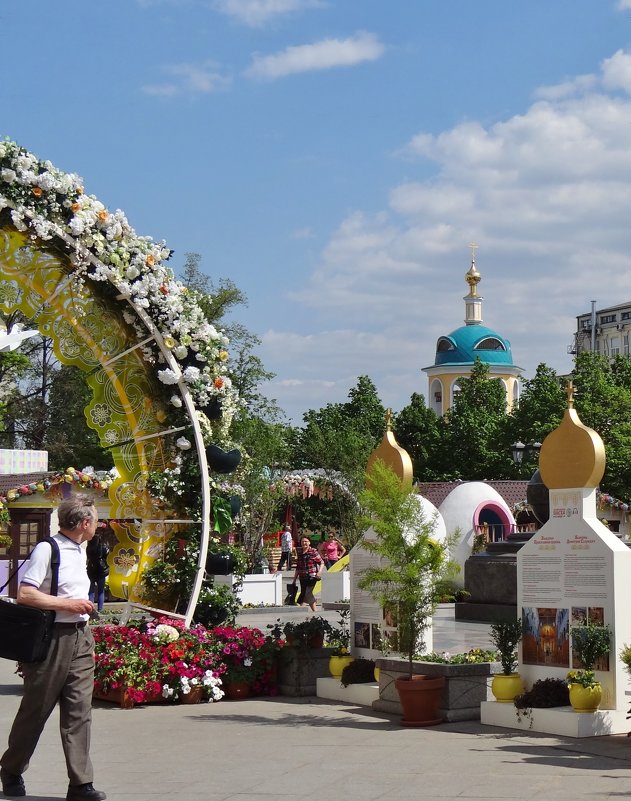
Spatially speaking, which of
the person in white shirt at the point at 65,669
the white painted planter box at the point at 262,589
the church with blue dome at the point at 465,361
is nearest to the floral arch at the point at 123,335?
the person in white shirt at the point at 65,669

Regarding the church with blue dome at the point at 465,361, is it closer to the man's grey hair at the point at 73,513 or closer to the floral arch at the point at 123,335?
the floral arch at the point at 123,335

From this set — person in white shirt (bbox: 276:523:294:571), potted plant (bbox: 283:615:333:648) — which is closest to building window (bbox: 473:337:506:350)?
person in white shirt (bbox: 276:523:294:571)

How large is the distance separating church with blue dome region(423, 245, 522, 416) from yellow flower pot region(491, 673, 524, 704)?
180 ft

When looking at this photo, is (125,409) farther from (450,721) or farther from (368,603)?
(450,721)

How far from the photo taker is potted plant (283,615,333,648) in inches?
512

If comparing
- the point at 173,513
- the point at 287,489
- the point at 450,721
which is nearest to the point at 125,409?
the point at 173,513

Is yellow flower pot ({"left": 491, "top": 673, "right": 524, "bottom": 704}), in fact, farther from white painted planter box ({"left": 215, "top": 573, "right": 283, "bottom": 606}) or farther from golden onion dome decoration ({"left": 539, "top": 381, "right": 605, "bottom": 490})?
white painted planter box ({"left": 215, "top": 573, "right": 283, "bottom": 606})

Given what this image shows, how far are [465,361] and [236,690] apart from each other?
182 feet

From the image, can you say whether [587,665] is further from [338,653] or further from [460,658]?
[338,653]

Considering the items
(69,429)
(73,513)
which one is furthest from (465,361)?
(73,513)

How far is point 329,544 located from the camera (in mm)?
32062

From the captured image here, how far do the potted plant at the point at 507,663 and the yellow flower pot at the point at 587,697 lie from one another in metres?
0.77

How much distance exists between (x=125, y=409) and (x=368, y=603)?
344 centimetres

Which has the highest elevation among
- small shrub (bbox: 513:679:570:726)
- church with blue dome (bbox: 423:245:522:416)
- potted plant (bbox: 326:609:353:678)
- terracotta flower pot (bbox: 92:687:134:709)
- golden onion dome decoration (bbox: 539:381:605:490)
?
church with blue dome (bbox: 423:245:522:416)
